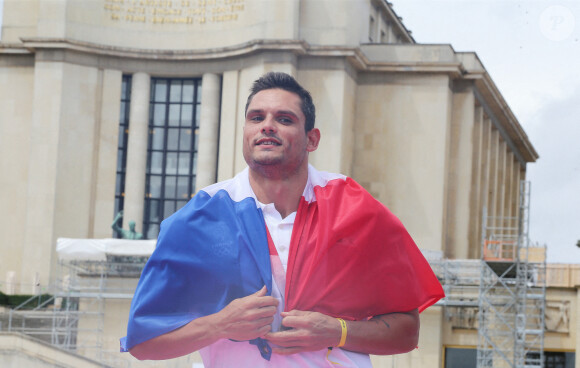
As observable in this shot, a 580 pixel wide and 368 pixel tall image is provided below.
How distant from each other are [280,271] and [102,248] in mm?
35534

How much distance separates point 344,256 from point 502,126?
62.8 metres

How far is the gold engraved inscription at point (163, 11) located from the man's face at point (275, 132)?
47.1m

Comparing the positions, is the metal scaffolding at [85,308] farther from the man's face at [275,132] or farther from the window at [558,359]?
the man's face at [275,132]

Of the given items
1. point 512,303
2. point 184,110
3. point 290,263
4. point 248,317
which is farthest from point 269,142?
point 184,110

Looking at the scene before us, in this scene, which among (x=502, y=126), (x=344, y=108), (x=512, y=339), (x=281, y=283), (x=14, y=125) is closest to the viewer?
(x=281, y=283)

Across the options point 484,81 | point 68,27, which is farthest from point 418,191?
point 68,27

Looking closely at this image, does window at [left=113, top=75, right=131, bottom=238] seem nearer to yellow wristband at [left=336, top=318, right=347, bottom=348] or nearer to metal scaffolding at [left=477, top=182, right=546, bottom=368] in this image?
metal scaffolding at [left=477, top=182, right=546, bottom=368]

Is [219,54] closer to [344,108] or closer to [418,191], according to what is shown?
[344,108]

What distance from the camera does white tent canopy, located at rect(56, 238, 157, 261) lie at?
39625mm

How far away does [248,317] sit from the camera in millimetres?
4840

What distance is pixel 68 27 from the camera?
50.4 metres

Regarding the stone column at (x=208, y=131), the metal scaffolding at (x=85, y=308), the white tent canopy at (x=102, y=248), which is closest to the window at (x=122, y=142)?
the stone column at (x=208, y=131)

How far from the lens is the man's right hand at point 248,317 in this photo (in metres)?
4.84

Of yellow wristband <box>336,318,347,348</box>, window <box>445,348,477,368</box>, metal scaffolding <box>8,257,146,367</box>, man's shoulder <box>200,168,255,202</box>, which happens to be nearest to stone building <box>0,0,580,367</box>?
metal scaffolding <box>8,257,146,367</box>
